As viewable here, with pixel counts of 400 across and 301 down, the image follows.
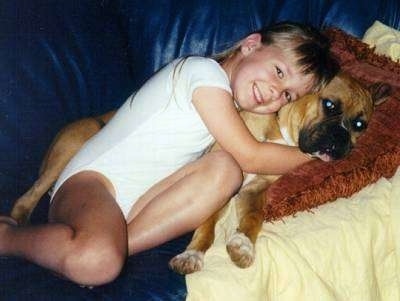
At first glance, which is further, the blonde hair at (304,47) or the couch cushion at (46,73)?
the couch cushion at (46,73)

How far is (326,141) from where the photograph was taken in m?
1.87

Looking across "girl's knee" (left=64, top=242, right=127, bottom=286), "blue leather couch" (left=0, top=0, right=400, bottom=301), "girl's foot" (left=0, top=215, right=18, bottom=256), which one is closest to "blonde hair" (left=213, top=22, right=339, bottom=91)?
"blue leather couch" (left=0, top=0, right=400, bottom=301)

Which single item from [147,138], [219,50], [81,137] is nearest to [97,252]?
[147,138]

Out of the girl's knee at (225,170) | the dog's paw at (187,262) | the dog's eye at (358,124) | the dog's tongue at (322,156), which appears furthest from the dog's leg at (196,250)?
the dog's eye at (358,124)

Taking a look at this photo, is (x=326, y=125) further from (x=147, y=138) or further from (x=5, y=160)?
(x=5, y=160)

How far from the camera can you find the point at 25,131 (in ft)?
6.57

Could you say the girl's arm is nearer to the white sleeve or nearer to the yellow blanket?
the white sleeve

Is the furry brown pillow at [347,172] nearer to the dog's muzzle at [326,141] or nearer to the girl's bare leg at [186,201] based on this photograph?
the dog's muzzle at [326,141]

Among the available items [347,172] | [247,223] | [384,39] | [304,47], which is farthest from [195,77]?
[384,39]

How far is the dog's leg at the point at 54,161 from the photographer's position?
1.83m

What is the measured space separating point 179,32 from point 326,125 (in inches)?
34.3

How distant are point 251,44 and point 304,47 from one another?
17 cm

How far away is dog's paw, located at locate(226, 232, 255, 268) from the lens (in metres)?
1.56

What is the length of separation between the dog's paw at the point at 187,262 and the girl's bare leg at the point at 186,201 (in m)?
0.11
